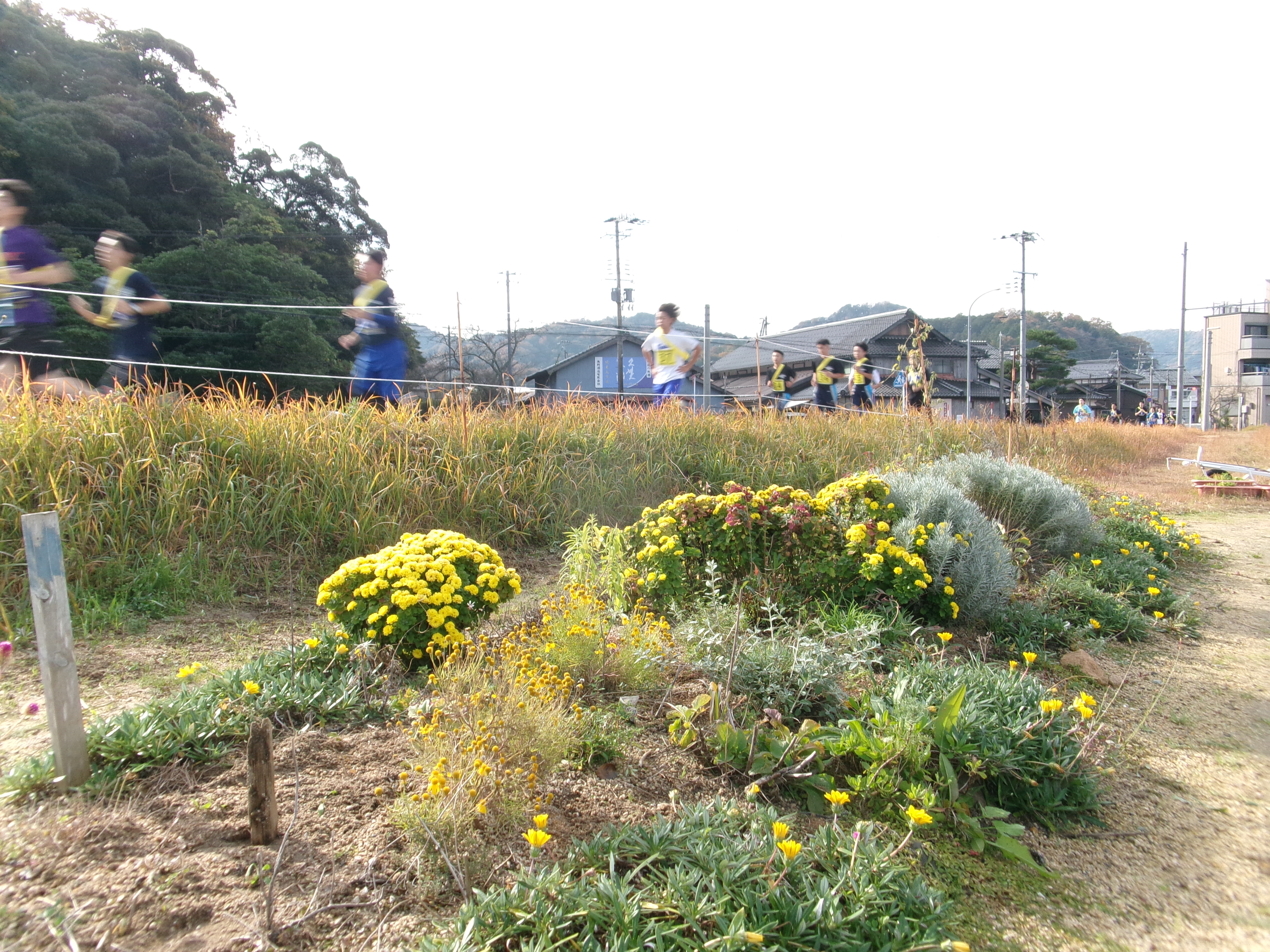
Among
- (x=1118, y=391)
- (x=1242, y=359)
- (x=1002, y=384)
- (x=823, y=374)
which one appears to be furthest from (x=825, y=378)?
(x=1242, y=359)

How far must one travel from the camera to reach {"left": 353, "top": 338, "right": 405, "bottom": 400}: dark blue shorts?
639cm

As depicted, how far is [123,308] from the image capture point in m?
5.29

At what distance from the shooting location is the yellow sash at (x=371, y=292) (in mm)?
6340

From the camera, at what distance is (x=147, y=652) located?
9.75 feet

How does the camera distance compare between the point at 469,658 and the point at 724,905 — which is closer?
the point at 724,905

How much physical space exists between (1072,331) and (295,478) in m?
117

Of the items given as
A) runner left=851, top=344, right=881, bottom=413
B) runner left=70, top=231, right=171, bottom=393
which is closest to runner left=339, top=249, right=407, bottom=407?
runner left=70, top=231, right=171, bottom=393

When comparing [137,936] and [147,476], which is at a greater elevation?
[147,476]

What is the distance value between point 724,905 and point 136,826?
133 cm

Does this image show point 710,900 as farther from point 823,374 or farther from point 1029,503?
point 823,374

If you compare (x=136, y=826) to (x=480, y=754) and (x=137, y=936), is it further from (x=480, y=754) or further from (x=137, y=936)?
(x=480, y=754)

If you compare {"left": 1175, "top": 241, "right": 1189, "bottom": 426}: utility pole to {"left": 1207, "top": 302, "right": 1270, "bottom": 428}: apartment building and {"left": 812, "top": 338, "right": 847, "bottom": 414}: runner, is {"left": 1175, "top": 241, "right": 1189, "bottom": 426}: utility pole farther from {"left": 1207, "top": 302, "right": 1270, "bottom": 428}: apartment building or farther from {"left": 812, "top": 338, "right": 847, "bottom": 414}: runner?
{"left": 812, "top": 338, "right": 847, "bottom": 414}: runner

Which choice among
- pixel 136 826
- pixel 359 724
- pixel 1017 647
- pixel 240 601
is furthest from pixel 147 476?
pixel 1017 647

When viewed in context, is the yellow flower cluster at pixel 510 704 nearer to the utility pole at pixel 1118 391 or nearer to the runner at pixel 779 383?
the runner at pixel 779 383
